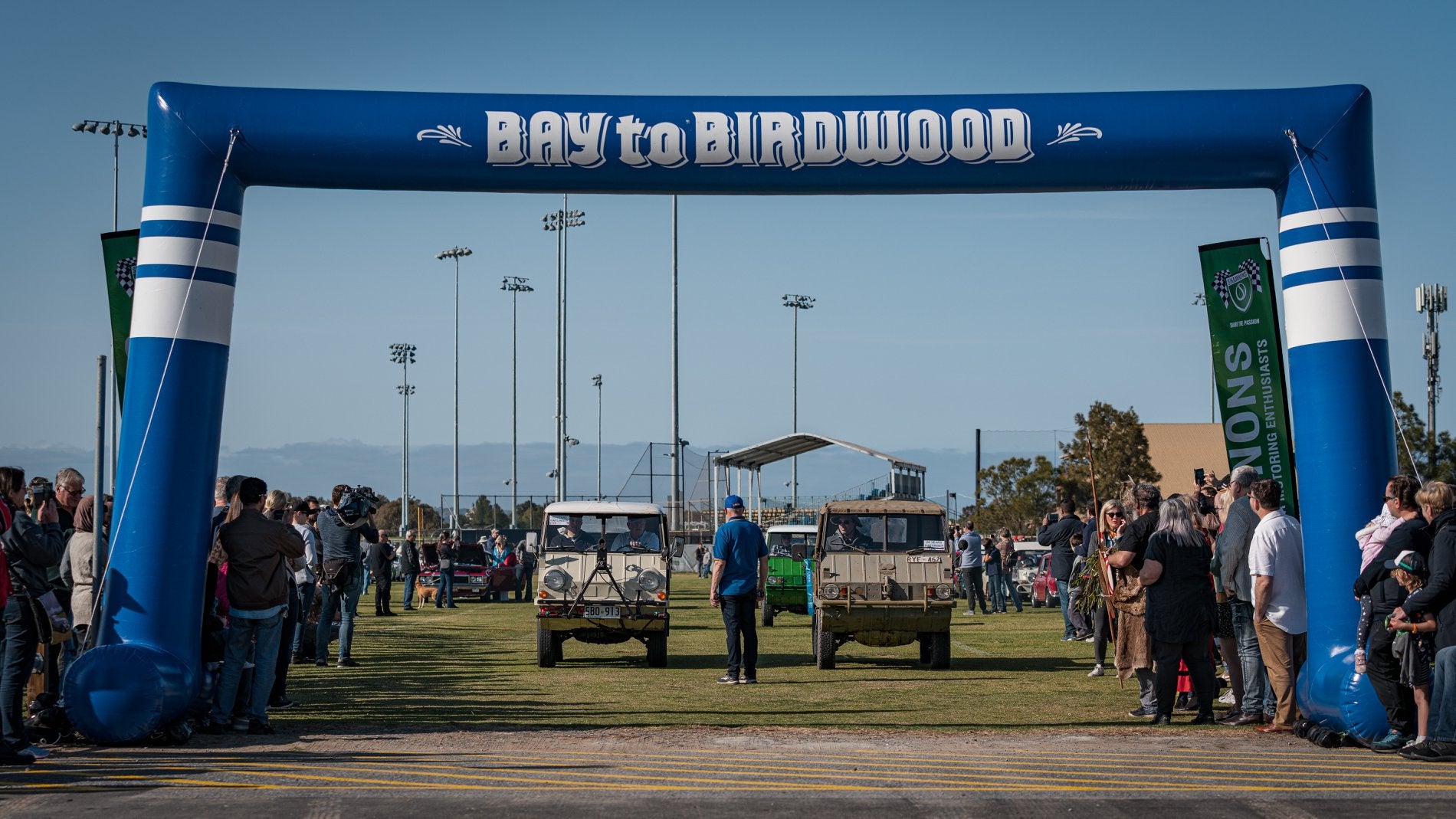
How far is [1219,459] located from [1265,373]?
5714 centimetres

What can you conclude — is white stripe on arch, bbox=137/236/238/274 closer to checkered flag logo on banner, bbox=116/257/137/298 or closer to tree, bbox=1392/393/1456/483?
Result: checkered flag logo on banner, bbox=116/257/137/298

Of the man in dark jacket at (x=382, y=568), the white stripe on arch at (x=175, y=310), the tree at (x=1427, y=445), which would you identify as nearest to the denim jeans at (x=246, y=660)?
the white stripe on arch at (x=175, y=310)

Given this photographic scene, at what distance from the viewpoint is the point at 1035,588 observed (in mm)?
34969

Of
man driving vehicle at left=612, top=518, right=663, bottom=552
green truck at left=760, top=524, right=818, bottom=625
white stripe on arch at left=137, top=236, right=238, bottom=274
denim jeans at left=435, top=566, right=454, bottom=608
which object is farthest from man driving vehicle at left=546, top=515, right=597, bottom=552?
denim jeans at left=435, top=566, right=454, bottom=608

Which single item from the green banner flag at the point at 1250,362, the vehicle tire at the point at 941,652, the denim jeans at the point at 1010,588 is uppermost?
the green banner flag at the point at 1250,362

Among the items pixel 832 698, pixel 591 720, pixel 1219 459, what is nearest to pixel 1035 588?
pixel 832 698

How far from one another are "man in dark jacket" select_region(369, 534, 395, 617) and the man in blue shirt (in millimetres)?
9447

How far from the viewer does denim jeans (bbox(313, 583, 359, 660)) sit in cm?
1741

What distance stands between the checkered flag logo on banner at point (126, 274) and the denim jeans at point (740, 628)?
670 centimetres

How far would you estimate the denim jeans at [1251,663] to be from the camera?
1189 centimetres

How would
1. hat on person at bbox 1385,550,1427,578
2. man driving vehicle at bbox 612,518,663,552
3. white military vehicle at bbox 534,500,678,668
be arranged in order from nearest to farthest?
hat on person at bbox 1385,550,1427,578 < white military vehicle at bbox 534,500,678,668 < man driving vehicle at bbox 612,518,663,552

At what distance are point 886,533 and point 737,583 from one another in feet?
→ 9.67

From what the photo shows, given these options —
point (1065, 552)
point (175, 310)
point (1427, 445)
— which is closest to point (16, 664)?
point (175, 310)

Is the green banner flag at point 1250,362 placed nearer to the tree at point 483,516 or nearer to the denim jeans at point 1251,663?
the denim jeans at point 1251,663
